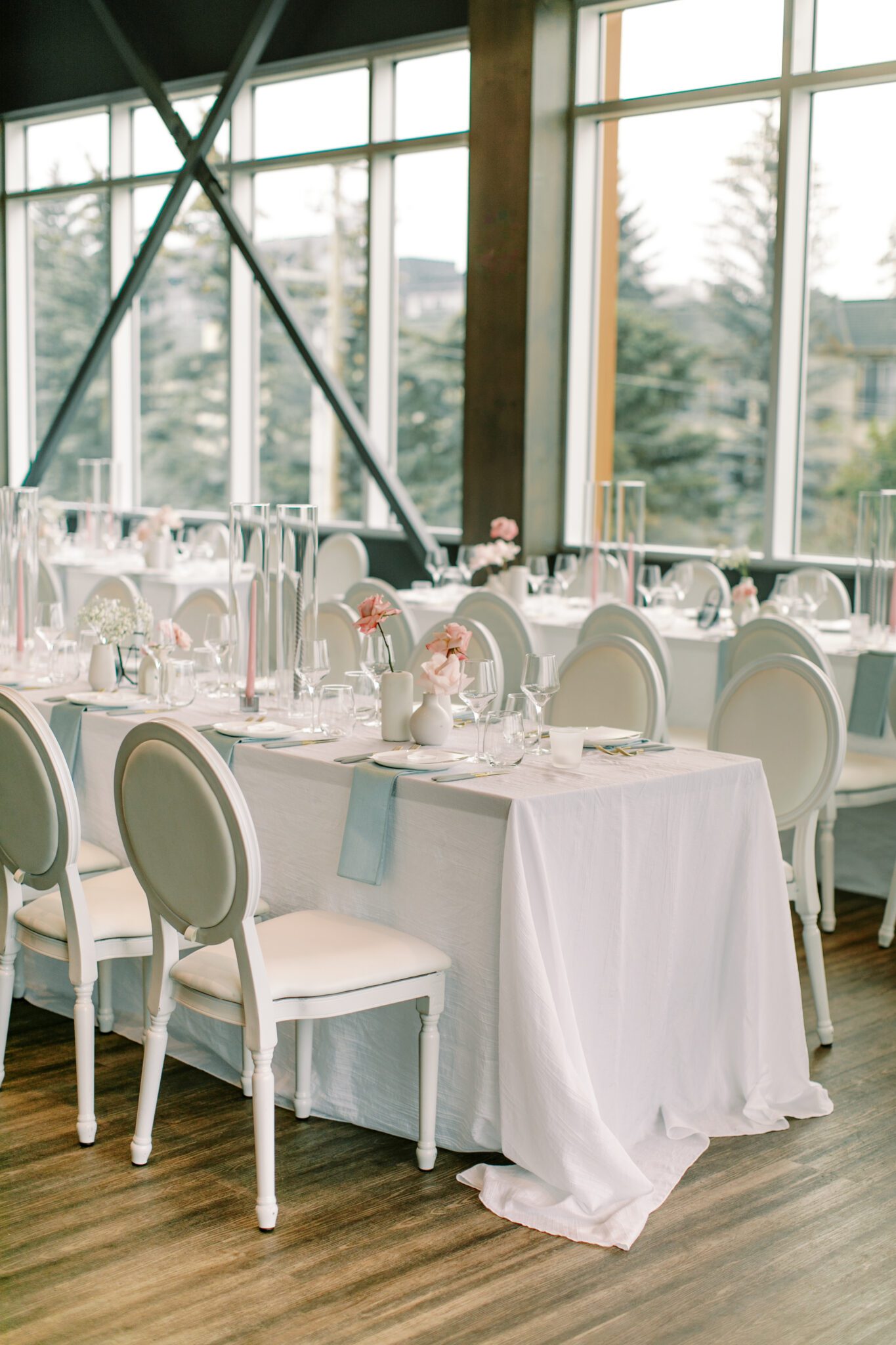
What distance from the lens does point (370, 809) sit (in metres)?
3.47

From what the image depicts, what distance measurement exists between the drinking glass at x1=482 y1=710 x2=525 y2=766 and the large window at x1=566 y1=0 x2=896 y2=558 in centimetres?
485

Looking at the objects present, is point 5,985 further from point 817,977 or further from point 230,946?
point 817,977

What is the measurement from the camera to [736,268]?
8.34 meters

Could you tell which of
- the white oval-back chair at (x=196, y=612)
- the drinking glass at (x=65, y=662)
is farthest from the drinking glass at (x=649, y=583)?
the drinking glass at (x=65, y=662)


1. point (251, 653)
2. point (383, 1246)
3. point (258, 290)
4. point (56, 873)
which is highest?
point (258, 290)

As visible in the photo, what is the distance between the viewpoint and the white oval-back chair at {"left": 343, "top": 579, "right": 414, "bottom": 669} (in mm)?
6234

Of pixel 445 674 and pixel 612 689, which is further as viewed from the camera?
pixel 612 689

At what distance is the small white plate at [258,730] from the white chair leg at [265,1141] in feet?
3.55

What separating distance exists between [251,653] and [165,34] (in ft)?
26.6

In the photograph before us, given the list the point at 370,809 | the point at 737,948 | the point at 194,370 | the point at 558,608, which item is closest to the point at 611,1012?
the point at 737,948

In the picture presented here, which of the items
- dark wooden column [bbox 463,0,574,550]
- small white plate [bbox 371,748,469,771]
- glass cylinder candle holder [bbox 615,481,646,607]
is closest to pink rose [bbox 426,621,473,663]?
small white plate [bbox 371,748,469,771]

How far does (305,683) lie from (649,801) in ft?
3.75

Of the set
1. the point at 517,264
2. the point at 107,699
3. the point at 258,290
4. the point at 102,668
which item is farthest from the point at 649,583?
the point at 258,290

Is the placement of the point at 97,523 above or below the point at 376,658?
above
